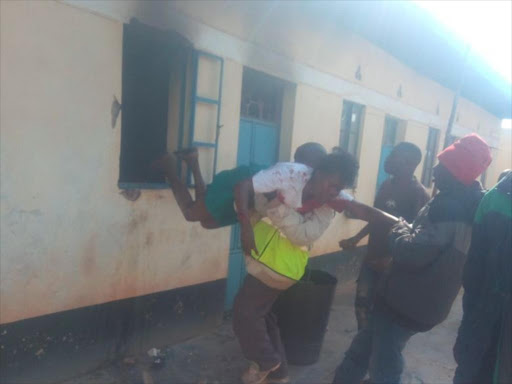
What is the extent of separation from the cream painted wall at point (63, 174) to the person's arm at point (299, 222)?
3.60ft

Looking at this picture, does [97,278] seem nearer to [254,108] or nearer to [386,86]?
[254,108]

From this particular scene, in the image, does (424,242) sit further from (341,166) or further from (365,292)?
(365,292)

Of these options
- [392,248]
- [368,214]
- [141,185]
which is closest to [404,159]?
[368,214]

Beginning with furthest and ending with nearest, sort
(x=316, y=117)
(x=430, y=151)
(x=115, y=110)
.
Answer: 1. (x=430, y=151)
2. (x=316, y=117)
3. (x=115, y=110)

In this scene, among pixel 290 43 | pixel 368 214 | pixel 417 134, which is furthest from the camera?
pixel 417 134

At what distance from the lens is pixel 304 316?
132 inches

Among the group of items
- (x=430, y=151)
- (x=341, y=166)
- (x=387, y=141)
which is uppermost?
(x=387, y=141)

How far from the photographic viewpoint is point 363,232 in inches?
133

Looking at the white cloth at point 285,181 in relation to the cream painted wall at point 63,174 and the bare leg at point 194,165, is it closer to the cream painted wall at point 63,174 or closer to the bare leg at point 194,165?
the bare leg at point 194,165

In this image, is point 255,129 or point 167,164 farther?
point 255,129

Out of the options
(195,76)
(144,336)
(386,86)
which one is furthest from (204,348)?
(386,86)

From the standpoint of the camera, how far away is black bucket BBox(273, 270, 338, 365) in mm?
3312

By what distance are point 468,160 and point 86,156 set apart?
2333 mm

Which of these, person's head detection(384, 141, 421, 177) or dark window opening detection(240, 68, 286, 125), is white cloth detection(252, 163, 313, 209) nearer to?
person's head detection(384, 141, 421, 177)
